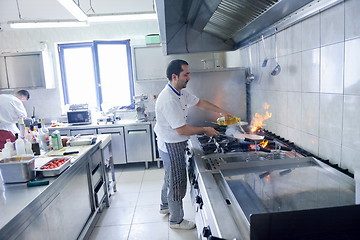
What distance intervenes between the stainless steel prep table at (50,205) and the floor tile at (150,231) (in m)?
0.43

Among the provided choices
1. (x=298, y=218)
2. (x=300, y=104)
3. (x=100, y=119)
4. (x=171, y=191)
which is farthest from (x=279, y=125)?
(x=100, y=119)

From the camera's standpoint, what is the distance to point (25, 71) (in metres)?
4.26

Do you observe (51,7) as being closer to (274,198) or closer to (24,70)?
(24,70)

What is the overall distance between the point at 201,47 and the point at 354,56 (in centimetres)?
148

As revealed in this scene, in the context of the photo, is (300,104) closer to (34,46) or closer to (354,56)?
(354,56)

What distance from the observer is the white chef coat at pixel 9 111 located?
3.62 metres

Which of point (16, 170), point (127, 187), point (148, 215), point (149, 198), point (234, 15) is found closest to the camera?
point (16, 170)

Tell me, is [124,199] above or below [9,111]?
below

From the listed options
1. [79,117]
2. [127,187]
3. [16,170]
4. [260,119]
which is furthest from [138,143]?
[16,170]

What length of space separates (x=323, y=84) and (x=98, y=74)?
400cm

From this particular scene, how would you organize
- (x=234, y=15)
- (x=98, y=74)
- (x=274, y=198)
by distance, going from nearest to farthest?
(x=274, y=198)
(x=234, y=15)
(x=98, y=74)

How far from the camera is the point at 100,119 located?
4195mm

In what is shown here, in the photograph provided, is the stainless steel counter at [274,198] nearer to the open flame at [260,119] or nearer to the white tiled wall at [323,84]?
the white tiled wall at [323,84]

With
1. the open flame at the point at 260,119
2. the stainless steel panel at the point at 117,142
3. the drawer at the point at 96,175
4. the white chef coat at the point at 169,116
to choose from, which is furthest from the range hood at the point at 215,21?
the stainless steel panel at the point at 117,142
